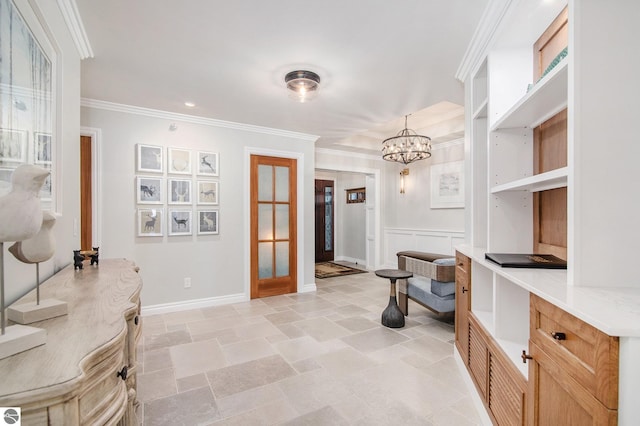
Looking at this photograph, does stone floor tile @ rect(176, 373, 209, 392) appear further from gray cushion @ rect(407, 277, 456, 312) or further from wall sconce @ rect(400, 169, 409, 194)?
wall sconce @ rect(400, 169, 409, 194)

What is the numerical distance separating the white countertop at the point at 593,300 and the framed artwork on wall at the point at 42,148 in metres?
2.17

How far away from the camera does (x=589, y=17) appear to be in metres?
1.14

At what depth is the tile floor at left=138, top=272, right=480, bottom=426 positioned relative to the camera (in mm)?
1944

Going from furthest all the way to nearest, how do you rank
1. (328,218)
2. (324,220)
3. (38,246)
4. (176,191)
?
(328,218), (324,220), (176,191), (38,246)

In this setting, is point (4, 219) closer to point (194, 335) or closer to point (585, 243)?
point (585, 243)

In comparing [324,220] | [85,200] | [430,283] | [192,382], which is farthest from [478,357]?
[324,220]

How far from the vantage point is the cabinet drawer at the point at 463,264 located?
224 centimetres

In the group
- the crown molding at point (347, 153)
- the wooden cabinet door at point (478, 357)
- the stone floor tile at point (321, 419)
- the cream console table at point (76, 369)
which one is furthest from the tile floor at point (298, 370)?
the crown molding at point (347, 153)

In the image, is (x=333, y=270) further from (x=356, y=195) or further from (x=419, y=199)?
(x=419, y=199)

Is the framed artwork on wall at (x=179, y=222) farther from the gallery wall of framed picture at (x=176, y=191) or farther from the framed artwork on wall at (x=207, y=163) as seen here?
the framed artwork on wall at (x=207, y=163)

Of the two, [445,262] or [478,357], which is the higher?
[445,262]

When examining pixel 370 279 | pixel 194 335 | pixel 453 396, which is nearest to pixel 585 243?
pixel 453 396

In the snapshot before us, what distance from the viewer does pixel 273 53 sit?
244 cm

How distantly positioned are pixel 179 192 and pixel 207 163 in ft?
1.75
